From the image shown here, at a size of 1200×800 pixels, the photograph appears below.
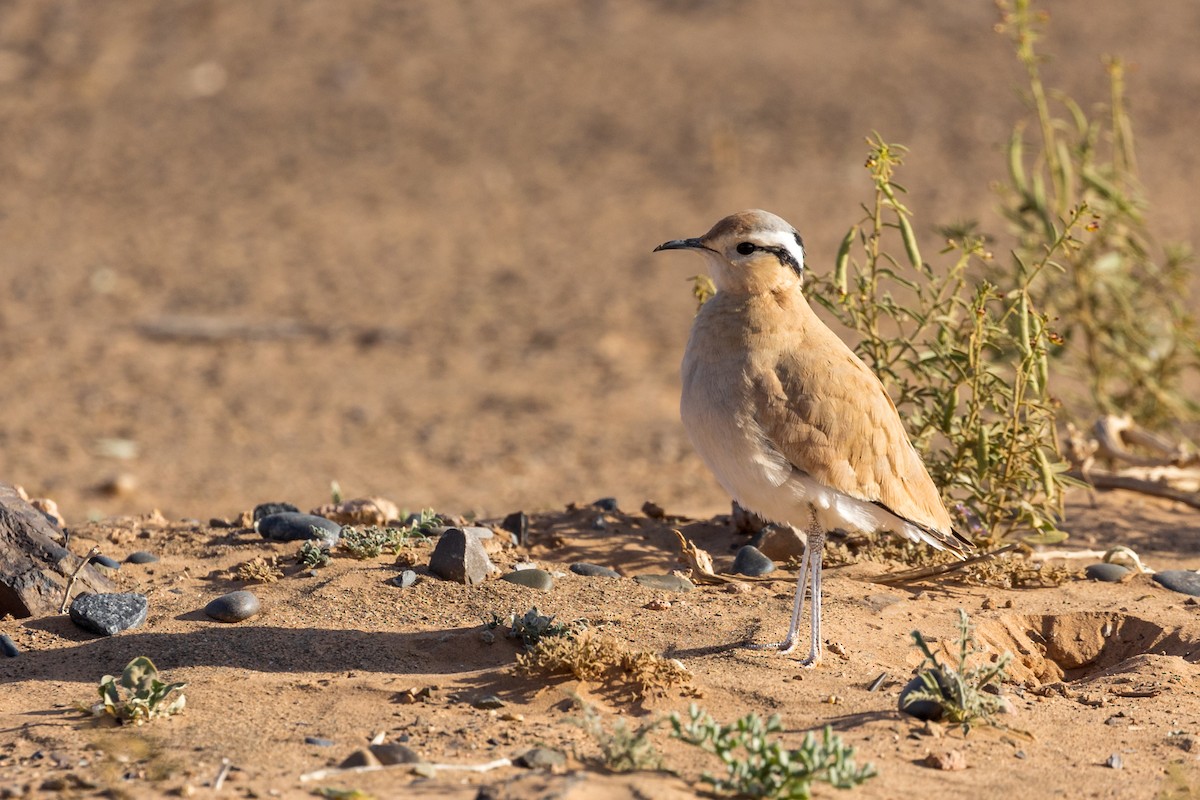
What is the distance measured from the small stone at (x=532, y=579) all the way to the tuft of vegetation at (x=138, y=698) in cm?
146

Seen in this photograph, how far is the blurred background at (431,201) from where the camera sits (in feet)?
33.7

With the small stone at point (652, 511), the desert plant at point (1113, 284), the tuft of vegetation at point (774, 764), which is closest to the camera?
the tuft of vegetation at point (774, 764)

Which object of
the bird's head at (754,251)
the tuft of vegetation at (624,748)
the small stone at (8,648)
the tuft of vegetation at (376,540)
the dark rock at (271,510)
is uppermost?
the bird's head at (754,251)

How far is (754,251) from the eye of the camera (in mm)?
5070

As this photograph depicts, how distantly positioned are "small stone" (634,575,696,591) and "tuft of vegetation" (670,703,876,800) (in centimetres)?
157

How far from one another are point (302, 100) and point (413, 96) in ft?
4.40

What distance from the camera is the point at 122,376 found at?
11484 millimetres

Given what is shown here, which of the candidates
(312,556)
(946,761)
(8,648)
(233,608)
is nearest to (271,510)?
(312,556)

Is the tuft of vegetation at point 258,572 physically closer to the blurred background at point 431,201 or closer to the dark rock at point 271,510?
the dark rock at point 271,510

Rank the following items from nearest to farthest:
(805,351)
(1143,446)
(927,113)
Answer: (805,351) → (1143,446) → (927,113)

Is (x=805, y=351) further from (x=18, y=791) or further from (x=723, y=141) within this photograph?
(x=723, y=141)

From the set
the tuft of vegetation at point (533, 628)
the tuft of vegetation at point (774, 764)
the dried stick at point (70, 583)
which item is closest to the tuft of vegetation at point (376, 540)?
the tuft of vegetation at point (533, 628)

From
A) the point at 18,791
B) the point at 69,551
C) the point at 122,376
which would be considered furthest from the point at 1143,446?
the point at 122,376

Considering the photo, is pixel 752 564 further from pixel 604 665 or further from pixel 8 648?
pixel 8 648
